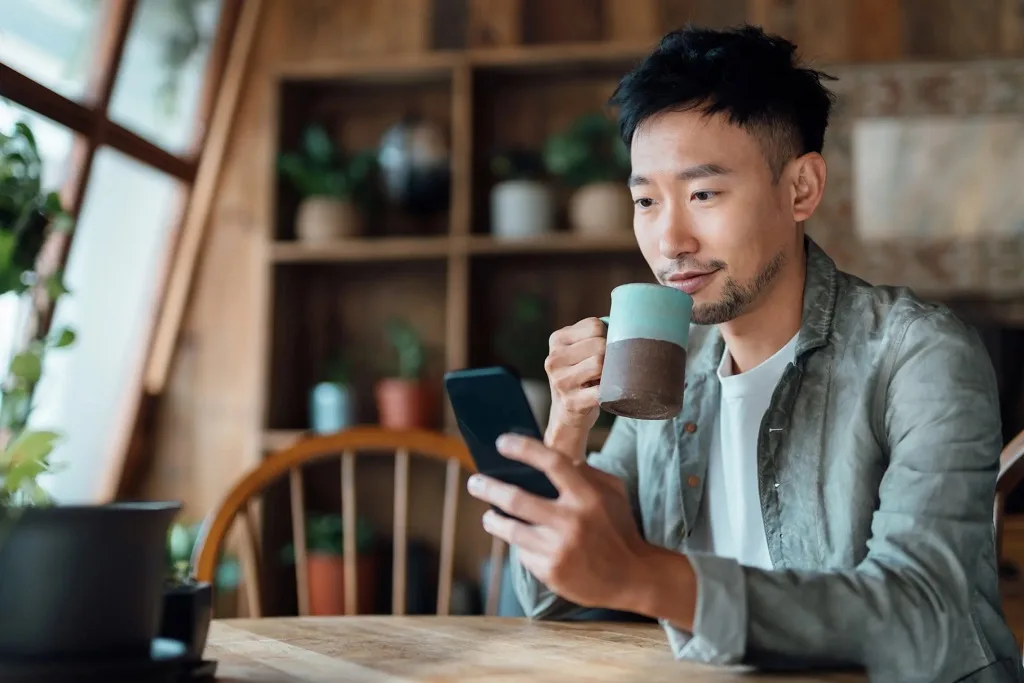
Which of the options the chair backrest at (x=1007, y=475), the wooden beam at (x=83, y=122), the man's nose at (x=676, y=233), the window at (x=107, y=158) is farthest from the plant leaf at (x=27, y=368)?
the window at (x=107, y=158)

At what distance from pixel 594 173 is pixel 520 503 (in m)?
2.53

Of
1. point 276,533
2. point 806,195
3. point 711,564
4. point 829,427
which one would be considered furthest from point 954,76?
point 711,564

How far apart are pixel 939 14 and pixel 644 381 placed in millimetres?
2909

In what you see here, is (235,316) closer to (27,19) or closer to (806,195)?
(27,19)

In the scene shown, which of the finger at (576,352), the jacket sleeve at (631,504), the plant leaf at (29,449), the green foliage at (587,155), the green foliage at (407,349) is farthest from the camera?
the green foliage at (407,349)

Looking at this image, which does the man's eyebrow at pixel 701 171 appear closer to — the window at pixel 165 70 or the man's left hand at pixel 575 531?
the man's left hand at pixel 575 531

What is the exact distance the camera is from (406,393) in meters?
3.29

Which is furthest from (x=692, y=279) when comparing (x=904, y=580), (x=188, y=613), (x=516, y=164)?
(x=516, y=164)

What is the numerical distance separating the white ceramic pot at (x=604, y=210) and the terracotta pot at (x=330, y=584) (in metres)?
1.25

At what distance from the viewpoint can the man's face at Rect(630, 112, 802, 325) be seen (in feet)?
4.33

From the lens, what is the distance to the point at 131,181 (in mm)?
3383

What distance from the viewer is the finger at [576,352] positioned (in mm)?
1198

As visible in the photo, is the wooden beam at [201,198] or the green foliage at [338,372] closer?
the green foliage at [338,372]

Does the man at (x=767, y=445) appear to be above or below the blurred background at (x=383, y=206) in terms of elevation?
below
